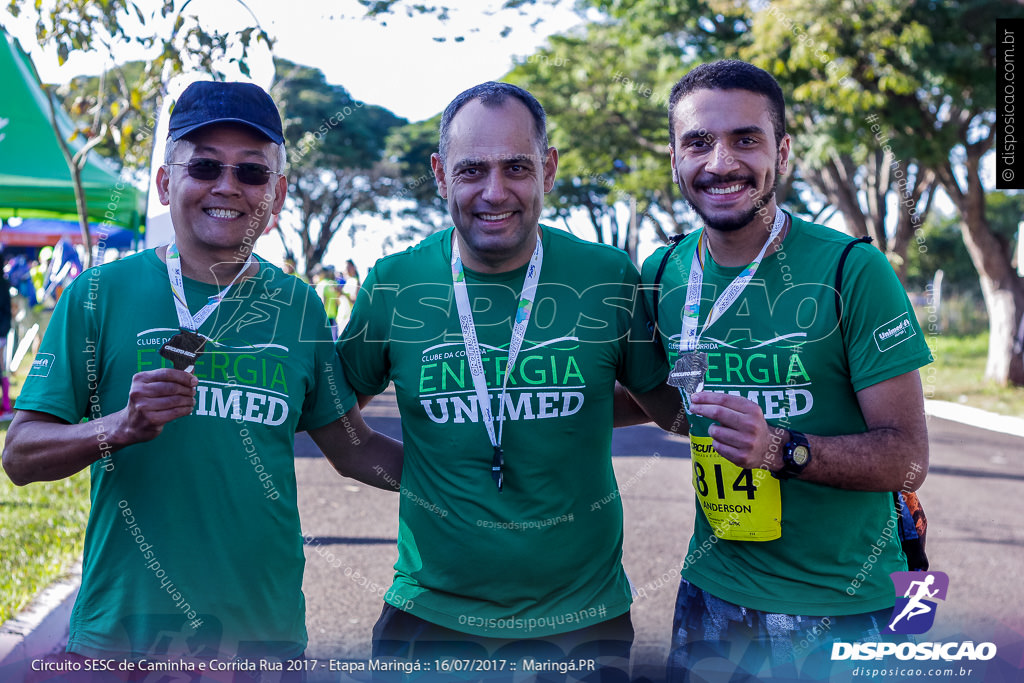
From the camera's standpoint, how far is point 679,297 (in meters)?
2.64

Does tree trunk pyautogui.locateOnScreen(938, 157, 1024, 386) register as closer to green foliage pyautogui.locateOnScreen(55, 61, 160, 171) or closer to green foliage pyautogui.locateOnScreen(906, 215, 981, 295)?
green foliage pyautogui.locateOnScreen(55, 61, 160, 171)

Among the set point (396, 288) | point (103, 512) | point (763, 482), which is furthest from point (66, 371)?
point (763, 482)

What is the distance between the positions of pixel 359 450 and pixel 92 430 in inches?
33.4

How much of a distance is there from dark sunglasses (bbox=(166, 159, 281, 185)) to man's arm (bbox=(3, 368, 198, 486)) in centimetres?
62

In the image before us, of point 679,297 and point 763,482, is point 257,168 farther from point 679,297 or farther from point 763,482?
point 763,482

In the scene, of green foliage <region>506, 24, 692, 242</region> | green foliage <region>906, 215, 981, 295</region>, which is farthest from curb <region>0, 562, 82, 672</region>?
green foliage <region>906, 215, 981, 295</region>

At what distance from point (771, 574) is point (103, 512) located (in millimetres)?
1775

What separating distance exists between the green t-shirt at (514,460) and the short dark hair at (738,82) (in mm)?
599

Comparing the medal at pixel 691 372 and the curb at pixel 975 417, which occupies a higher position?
the curb at pixel 975 417

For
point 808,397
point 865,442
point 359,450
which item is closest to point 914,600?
point 865,442

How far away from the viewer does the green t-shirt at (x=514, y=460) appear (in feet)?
8.04

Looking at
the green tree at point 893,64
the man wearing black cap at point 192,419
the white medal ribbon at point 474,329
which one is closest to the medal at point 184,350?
the man wearing black cap at point 192,419

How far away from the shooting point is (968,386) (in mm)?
15219

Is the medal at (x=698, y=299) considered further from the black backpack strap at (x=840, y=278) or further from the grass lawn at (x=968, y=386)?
the grass lawn at (x=968, y=386)
